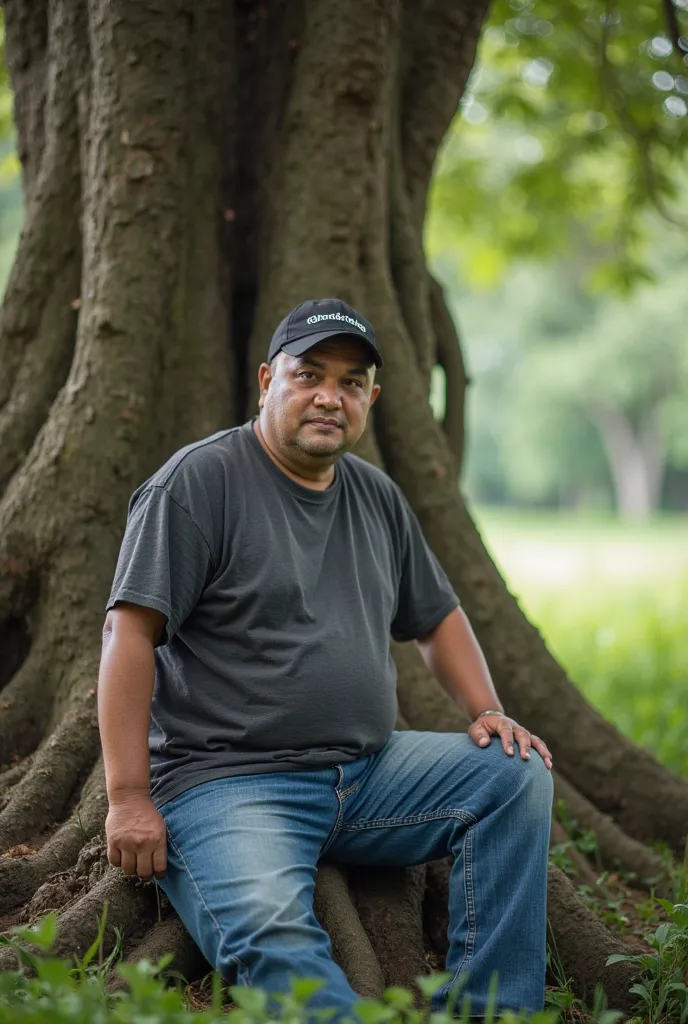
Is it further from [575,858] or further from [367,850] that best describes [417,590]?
[575,858]

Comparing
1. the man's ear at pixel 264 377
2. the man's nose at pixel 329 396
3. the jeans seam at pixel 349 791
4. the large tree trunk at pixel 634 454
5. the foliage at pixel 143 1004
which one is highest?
the large tree trunk at pixel 634 454

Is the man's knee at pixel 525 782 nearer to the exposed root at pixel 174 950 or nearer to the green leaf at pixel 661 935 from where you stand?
the green leaf at pixel 661 935

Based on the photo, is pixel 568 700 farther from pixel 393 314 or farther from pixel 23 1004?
pixel 23 1004

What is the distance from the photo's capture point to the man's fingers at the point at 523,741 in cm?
309

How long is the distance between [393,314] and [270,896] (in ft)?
9.11

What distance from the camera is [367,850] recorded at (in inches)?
125

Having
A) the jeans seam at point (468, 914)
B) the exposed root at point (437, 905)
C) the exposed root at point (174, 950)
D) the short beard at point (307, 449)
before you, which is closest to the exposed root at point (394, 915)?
the exposed root at point (437, 905)

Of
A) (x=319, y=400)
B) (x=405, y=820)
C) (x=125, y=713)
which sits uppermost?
(x=319, y=400)

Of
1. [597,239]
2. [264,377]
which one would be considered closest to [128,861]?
[264,377]

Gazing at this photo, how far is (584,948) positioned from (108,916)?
1.44 meters

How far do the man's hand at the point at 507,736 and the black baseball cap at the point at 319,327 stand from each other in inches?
45.4

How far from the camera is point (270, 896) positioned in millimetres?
2596

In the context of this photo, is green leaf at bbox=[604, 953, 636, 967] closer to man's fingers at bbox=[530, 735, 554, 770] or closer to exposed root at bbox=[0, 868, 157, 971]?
man's fingers at bbox=[530, 735, 554, 770]

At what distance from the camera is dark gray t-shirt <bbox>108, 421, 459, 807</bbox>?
291 centimetres
